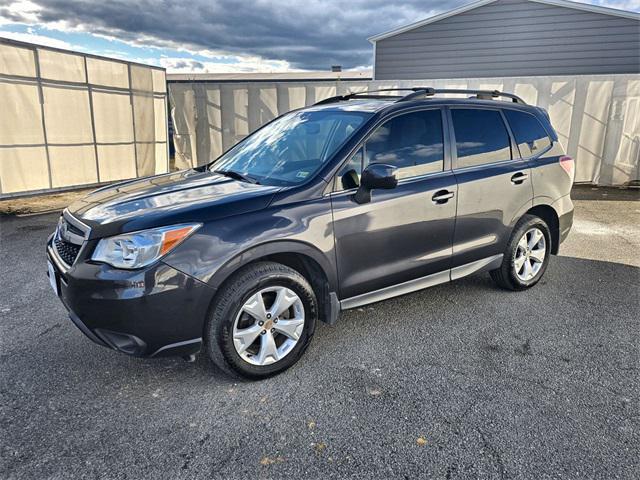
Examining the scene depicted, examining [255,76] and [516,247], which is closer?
[516,247]

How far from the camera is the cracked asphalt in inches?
90.1

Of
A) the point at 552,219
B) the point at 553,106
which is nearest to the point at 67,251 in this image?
the point at 552,219

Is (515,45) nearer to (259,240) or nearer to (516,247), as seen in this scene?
(516,247)

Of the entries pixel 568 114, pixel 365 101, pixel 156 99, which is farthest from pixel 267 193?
pixel 568 114

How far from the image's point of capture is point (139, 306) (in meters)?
2.56

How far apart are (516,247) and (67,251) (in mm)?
3624

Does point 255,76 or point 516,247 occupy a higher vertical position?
point 255,76

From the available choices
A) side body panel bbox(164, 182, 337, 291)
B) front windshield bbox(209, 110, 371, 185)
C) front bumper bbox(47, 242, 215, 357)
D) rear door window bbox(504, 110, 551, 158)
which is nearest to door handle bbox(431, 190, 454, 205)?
front windshield bbox(209, 110, 371, 185)

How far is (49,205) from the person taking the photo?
336 inches

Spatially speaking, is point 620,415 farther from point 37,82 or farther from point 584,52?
point 584,52

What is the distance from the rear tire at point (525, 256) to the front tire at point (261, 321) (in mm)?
2124

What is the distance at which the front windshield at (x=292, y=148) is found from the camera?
11.0 feet

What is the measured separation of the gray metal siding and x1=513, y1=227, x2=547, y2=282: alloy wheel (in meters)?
10.0

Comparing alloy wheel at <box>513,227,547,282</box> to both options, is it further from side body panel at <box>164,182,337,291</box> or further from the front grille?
the front grille
